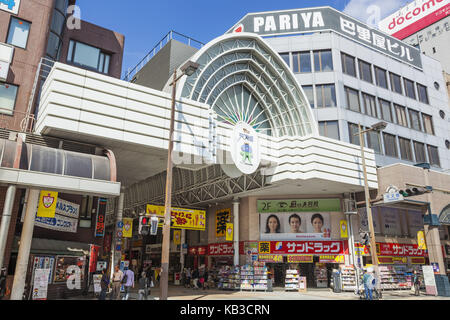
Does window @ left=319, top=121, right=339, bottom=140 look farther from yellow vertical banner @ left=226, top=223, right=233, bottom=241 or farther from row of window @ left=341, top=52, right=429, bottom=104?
yellow vertical banner @ left=226, top=223, right=233, bottom=241

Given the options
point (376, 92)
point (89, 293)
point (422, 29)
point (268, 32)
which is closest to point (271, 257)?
point (89, 293)

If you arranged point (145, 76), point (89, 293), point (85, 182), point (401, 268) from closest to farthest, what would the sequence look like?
1. point (85, 182)
2. point (89, 293)
3. point (401, 268)
4. point (145, 76)

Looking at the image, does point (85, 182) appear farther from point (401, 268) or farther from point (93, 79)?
point (401, 268)

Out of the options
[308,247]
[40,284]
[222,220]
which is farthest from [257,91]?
[40,284]

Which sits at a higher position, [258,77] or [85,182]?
[258,77]

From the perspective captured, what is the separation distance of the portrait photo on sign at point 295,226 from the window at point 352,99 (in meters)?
12.7

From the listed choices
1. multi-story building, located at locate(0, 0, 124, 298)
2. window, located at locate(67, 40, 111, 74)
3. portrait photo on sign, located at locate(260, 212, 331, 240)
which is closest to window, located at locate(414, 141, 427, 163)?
portrait photo on sign, located at locate(260, 212, 331, 240)

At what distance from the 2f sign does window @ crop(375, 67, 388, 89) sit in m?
8.31

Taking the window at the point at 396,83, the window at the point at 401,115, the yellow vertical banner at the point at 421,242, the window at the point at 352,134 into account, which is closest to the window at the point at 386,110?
the window at the point at 401,115

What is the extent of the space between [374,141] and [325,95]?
6.94 meters

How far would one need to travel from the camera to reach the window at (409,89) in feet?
134

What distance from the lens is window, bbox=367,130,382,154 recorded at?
3459 cm

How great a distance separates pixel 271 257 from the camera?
28.4 meters

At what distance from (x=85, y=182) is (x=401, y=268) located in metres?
27.2
